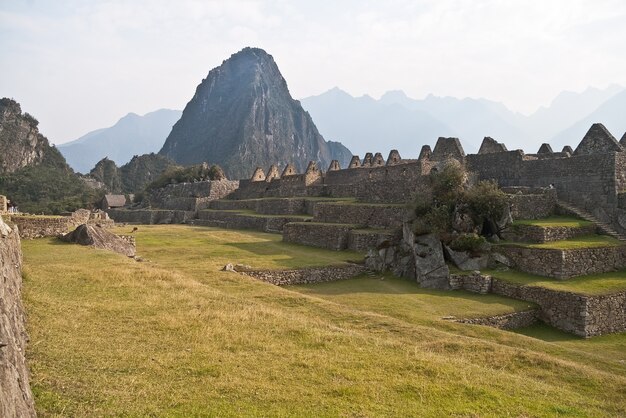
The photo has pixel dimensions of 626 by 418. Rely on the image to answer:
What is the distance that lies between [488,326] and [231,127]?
623ft

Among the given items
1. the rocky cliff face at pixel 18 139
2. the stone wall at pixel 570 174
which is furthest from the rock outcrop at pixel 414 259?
the rocky cliff face at pixel 18 139

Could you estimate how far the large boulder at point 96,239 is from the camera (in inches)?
745

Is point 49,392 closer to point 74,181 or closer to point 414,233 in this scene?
point 414,233

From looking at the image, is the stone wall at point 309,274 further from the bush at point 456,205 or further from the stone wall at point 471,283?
the stone wall at point 471,283

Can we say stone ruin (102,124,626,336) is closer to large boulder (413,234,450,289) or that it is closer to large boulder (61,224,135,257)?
large boulder (413,234,450,289)

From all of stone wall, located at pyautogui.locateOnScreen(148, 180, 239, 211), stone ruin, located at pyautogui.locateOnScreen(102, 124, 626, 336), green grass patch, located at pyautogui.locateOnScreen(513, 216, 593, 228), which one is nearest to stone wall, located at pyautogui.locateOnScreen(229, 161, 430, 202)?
stone ruin, located at pyautogui.locateOnScreen(102, 124, 626, 336)

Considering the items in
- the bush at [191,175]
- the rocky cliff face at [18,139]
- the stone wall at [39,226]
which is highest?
the rocky cliff face at [18,139]

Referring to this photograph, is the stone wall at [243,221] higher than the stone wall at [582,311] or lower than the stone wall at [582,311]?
higher

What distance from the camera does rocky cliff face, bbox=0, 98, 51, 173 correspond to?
94.9 meters

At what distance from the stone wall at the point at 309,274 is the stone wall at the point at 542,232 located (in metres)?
6.38

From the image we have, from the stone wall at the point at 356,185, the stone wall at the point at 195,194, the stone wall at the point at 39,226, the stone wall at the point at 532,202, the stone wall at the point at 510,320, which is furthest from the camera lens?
the stone wall at the point at 195,194

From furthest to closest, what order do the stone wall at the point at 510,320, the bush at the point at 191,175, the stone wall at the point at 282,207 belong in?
the bush at the point at 191,175
the stone wall at the point at 282,207
the stone wall at the point at 510,320

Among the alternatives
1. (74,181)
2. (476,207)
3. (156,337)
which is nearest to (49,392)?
(156,337)

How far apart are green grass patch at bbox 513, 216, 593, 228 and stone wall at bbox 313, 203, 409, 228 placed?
17.1 feet
